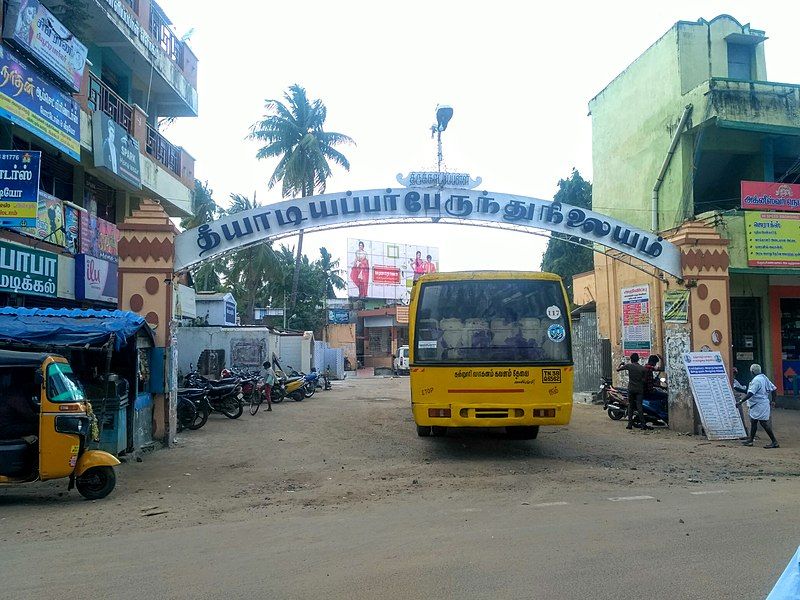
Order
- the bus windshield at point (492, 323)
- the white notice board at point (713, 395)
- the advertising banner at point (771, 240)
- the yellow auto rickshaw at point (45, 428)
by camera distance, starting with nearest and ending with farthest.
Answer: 1. the yellow auto rickshaw at point (45, 428)
2. the bus windshield at point (492, 323)
3. the white notice board at point (713, 395)
4. the advertising banner at point (771, 240)

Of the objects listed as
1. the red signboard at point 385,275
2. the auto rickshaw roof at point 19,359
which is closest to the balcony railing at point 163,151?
the auto rickshaw roof at point 19,359

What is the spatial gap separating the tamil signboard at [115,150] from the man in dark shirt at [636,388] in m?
13.2

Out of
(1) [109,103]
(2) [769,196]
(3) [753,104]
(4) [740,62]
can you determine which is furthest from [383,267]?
(3) [753,104]

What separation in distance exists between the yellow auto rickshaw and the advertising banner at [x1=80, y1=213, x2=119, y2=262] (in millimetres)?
8760

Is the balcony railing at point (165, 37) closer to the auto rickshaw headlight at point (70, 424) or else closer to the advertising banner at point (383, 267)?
the auto rickshaw headlight at point (70, 424)

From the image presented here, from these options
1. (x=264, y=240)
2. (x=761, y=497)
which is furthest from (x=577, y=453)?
(x=264, y=240)

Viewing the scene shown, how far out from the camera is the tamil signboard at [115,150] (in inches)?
604

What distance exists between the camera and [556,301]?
410 inches

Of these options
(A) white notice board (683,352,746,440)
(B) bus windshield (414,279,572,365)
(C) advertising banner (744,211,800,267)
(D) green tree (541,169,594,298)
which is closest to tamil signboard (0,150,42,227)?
(B) bus windshield (414,279,572,365)

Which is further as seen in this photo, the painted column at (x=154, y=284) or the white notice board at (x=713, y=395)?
the white notice board at (x=713, y=395)

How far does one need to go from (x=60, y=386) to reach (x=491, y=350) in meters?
6.12

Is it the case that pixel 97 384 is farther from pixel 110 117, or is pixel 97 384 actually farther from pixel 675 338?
pixel 675 338

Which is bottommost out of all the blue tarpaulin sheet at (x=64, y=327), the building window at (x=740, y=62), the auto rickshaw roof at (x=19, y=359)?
the auto rickshaw roof at (x=19, y=359)

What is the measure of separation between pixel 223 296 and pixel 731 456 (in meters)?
22.3
